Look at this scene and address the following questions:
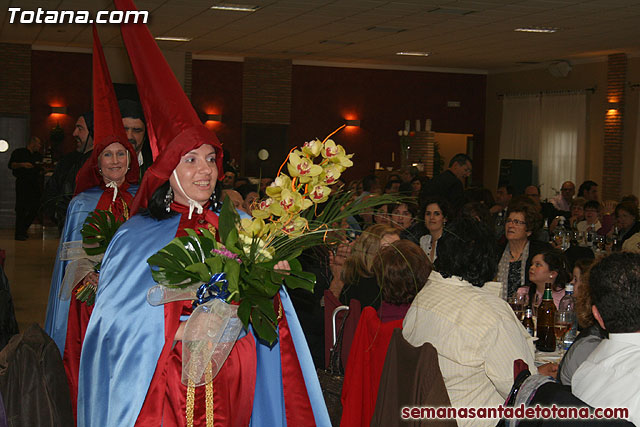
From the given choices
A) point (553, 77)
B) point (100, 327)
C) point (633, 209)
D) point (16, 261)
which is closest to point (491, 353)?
point (100, 327)

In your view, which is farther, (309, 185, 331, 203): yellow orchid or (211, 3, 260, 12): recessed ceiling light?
(211, 3, 260, 12): recessed ceiling light

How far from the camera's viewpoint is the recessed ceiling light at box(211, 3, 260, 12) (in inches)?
417

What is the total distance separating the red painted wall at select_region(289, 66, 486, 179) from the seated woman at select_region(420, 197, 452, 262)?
10673mm

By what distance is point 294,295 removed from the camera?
4.36 meters

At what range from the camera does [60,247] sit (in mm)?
4074

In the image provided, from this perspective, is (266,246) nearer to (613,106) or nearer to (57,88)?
(613,106)

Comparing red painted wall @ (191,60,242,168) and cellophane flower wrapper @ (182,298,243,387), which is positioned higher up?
red painted wall @ (191,60,242,168)

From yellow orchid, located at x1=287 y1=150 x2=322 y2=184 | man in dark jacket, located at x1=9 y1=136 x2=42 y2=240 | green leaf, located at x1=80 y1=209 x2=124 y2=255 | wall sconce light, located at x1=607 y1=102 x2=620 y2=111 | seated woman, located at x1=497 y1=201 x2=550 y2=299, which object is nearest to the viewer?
yellow orchid, located at x1=287 y1=150 x2=322 y2=184

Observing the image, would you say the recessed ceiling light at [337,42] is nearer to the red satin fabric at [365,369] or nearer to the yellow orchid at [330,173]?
the red satin fabric at [365,369]

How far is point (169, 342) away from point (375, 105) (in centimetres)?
1616

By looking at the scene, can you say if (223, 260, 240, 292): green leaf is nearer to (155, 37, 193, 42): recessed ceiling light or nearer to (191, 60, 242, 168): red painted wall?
(155, 37, 193, 42): recessed ceiling light

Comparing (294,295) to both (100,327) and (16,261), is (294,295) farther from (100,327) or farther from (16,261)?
(16,261)

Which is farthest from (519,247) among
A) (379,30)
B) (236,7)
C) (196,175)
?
(379,30)

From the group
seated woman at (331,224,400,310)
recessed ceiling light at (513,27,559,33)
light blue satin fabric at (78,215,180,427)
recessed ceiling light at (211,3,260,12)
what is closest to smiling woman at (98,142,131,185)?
seated woman at (331,224,400,310)
